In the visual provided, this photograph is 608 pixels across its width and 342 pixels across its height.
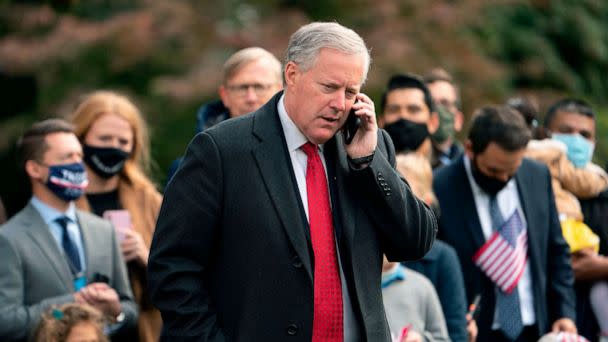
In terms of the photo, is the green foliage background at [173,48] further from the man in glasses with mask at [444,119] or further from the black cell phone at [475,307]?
the black cell phone at [475,307]

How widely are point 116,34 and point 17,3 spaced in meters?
1.45

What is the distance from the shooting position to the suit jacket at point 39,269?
256 inches

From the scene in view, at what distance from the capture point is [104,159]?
7.56m

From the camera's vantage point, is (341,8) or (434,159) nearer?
(434,159)

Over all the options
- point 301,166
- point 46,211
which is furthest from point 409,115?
point 301,166

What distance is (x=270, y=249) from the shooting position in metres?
4.56

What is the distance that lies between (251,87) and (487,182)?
4.83 feet

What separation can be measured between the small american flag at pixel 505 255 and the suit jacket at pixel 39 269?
79.5 inches

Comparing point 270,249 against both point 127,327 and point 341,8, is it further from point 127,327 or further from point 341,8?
point 341,8

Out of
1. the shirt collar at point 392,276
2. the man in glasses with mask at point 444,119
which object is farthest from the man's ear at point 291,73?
the man in glasses with mask at point 444,119

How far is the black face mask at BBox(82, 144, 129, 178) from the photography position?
24.8 feet

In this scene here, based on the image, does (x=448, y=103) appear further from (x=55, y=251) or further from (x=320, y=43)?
(x=320, y=43)

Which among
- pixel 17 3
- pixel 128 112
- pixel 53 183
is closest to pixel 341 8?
pixel 17 3

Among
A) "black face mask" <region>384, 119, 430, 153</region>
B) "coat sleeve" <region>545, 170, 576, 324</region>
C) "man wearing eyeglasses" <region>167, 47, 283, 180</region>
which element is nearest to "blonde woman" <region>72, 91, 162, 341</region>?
"man wearing eyeglasses" <region>167, 47, 283, 180</region>
